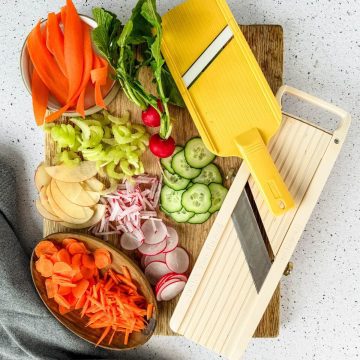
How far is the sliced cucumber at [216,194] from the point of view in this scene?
1.14 m

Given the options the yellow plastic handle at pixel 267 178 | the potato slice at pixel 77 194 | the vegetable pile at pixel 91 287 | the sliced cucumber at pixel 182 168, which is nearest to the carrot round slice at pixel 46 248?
the vegetable pile at pixel 91 287

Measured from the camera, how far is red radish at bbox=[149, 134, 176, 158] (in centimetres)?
110

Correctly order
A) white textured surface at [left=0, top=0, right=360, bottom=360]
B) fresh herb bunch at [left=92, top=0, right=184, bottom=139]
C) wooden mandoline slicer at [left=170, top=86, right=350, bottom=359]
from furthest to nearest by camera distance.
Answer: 1. white textured surface at [left=0, top=0, right=360, bottom=360]
2. wooden mandoline slicer at [left=170, top=86, right=350, bottom=359]
3. fresh herb bunch at [left=92, top=0, right=184, bottom=139]

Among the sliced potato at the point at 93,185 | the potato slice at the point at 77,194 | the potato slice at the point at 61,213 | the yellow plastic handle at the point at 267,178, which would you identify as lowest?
the potato slice at the point at 61,213

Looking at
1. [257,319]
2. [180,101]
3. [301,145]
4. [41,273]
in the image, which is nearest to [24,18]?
[180,101]

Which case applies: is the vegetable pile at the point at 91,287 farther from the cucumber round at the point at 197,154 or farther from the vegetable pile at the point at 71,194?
the cucumber round at the point at 197,154

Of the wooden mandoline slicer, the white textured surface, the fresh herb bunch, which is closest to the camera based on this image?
the fresh herb bunch

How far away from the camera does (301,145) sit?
1090 mm

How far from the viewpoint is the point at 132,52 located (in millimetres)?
1036

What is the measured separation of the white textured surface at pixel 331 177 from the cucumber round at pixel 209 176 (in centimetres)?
26

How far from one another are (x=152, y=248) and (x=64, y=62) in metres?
0.44

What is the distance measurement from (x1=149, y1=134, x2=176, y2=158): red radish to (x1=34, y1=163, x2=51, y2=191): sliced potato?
0.25m

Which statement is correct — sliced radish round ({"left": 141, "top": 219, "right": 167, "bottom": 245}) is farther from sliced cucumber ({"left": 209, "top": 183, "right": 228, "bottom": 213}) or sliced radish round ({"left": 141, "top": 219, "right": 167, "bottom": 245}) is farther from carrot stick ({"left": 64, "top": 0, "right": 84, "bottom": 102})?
carrot stick ({"left": 64, "top": 0, "right": 84, "bottom": 102})

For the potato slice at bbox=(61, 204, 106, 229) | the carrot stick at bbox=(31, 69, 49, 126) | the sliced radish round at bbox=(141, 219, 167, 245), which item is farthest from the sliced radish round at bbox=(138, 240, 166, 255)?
the carrot stick at bbox=(31, 69, 49, 126)
